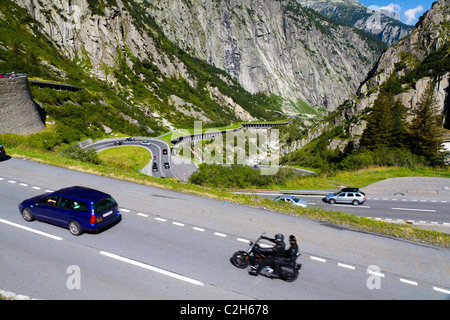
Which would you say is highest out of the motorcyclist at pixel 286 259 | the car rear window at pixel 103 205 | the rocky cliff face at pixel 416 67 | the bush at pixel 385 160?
the rocky cliff face at pixel 416 67

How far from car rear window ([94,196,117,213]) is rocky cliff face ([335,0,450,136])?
220 feet

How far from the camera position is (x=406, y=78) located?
70500mm

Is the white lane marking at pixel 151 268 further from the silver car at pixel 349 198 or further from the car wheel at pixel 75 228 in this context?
the silver car at pixel 349 198

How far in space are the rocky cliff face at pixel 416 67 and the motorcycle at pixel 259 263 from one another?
65.5m

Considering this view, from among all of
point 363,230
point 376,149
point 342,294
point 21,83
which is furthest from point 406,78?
point 21,83

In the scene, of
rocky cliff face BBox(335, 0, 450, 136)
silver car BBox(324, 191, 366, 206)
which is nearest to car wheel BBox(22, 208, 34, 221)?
silver car BBox(324, 191, 366, 206)

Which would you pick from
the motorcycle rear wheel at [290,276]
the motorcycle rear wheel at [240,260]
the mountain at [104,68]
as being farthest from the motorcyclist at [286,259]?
the mountain at [104,68]

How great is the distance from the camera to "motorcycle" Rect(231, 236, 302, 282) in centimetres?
761

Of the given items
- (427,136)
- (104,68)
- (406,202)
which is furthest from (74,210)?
(104,68)

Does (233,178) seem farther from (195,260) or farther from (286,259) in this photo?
(286,259)

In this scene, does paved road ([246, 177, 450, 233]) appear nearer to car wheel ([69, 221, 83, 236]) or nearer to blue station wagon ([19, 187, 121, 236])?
blue station wagon ([19, 187, 121, 236])

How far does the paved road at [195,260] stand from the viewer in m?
7.17

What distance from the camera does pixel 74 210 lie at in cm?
941
